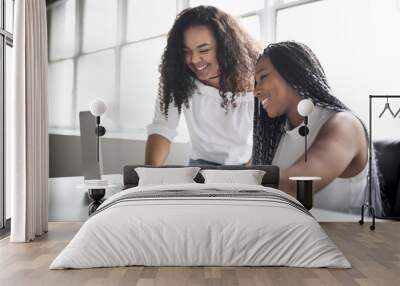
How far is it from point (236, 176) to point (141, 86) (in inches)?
71.5

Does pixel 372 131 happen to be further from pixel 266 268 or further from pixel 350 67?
pixel 266 268

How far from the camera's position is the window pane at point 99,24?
7750 millimetres

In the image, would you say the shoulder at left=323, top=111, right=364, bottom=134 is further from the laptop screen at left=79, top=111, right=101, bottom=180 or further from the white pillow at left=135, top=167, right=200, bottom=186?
the laptop screen at left=79, top=111, right=101, bottom=180

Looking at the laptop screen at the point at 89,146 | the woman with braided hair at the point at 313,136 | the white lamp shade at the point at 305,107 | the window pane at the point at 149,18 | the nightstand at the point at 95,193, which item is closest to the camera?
the nightstand at the point at 95,193

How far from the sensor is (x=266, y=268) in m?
4.55

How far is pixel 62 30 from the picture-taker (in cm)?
783

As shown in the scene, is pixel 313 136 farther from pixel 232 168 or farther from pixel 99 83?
pixel 99 83

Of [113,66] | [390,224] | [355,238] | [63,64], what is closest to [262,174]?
[355,238]

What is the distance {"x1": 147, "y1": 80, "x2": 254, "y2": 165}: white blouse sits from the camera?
7.54 metres

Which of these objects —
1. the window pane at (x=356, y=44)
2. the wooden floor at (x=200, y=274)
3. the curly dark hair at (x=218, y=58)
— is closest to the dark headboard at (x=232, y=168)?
the curly dark hair at (x=218, y=58)

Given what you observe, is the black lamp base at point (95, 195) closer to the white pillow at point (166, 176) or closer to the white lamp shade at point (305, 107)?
the white pillow at point (166, 176)

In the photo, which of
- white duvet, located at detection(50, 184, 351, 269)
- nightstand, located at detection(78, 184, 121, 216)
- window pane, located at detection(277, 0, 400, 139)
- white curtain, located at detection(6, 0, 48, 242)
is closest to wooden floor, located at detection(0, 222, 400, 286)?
white duvet, located at detection(50, 184, 351, 269)

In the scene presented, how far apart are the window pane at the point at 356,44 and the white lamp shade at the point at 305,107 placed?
0.54 meters

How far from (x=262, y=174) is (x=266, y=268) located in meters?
2.51
